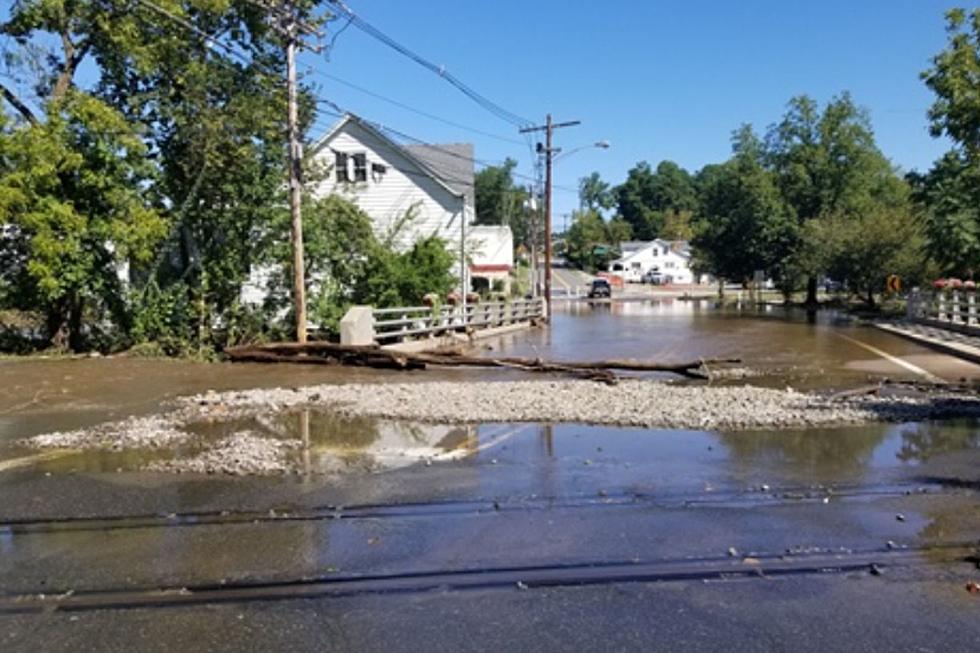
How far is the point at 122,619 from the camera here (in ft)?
15.3

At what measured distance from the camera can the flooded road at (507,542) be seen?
14.8ft

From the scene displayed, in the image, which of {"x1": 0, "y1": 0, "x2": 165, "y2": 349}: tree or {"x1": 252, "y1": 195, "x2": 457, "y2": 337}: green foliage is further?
{"x1": 252, "y1": 195, "x2": 457, "y2": 337}: green foliage

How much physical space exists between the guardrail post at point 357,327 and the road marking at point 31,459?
34.7 feet

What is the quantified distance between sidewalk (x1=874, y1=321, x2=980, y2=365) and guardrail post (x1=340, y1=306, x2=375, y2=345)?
46.4 ft

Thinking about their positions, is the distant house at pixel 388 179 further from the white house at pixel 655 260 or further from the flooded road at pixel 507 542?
the white house at pixel 655 260

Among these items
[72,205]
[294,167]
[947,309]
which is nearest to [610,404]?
[294,167]

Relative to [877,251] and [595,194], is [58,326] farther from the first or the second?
[595,194]

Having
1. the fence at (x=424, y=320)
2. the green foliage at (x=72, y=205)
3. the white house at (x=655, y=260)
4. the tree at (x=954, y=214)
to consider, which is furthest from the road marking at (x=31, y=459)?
the white house at (x=655, y=260)

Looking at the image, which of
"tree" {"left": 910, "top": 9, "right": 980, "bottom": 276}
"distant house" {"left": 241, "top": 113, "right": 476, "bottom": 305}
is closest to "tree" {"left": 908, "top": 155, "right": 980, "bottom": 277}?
"tree" {"left": 910, "top": 9, "right": 980, "bottom": 276}

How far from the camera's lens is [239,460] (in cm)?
866

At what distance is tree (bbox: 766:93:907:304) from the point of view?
64.9 m

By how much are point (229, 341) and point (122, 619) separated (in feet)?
60.7

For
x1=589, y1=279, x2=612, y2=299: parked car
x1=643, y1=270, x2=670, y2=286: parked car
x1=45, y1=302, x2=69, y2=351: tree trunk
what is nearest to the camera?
x1=45, y1=302, x2=69, y2=351: tree trunk

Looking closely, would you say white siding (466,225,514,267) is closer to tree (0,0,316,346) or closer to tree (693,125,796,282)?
tree (693,125,796,282)
